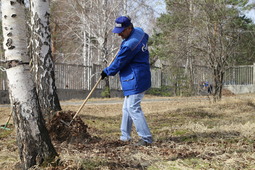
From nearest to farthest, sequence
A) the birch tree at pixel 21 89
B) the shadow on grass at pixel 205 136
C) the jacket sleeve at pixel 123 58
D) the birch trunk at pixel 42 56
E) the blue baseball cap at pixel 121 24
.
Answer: the birch tree at pixel 21 89, the jacket sleeve at pixel 123 58, the blue baseball cap at pixel 121 24, the shadow on grass at pixel 205 136, the birch trunk at pixel 42 56

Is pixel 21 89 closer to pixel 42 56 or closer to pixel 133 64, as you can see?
Answer: pixel 133 64

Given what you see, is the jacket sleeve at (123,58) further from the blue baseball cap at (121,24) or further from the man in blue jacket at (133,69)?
the blue baseball cap at (121,24)

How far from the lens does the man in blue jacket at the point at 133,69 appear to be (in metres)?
4.93

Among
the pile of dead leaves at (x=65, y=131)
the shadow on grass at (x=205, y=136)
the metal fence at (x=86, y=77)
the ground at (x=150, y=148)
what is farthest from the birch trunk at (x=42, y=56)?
the metal fence at (x=86, y=77)

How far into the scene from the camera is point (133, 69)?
4984 millimetres

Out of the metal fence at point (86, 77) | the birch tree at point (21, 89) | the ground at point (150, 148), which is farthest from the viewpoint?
the metal fence at point (86, 77)

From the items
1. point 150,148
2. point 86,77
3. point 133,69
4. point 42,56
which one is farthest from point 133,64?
point 86,77

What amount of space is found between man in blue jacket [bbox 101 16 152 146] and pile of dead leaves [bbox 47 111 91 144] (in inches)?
35.7

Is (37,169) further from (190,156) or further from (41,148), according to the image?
(190,156)

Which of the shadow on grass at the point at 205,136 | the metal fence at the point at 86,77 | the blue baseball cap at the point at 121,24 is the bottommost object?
the shadow on grass at the point at 205,136

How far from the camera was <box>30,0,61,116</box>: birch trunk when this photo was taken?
6438 millimetres

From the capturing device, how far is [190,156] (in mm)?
4355

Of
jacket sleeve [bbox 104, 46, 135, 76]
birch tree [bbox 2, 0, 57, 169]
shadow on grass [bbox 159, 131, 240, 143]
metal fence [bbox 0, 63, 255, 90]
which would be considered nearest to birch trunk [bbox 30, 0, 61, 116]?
jacket sleeve [bbox 104, 46, 135, 76]

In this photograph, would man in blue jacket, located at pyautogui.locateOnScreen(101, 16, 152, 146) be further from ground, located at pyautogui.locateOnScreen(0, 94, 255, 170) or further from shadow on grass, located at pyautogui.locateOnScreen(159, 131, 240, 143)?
shadow on grass, located at pyautogui.locateOnScreen(159, 131, 240, 143)
